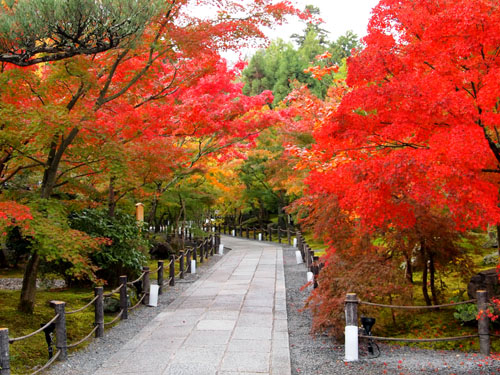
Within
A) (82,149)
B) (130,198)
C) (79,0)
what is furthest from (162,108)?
(79,0)

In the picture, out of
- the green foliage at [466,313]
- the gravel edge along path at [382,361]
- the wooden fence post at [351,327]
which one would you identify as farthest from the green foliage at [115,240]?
the green foliage at [466,313]

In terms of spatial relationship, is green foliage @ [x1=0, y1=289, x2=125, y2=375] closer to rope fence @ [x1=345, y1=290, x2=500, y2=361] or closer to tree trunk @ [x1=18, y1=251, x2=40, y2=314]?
tree trunk @ [x1=18, y1=251, x2=40, y2=314]

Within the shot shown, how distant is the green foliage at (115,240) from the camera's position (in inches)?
414

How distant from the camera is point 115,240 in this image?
425 inches

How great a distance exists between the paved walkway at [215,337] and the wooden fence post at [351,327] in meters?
0.84

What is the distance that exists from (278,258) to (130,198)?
7.62m

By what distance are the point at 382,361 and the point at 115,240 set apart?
6682mm

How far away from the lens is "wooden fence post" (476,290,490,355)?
6.37 meters

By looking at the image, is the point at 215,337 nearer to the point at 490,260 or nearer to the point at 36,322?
the point at 36,322

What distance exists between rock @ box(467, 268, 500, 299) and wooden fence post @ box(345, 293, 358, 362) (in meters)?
2.45

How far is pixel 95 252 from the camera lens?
10.4m

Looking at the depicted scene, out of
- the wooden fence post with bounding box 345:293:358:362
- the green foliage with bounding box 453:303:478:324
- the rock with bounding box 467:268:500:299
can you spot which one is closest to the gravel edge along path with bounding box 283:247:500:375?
the wooden fence post with bounding box 345:293:358:362

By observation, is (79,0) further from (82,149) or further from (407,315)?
(407,315)

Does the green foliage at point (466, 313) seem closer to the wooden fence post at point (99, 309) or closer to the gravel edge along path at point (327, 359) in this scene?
the gravel edge along path at point (327, 359)
